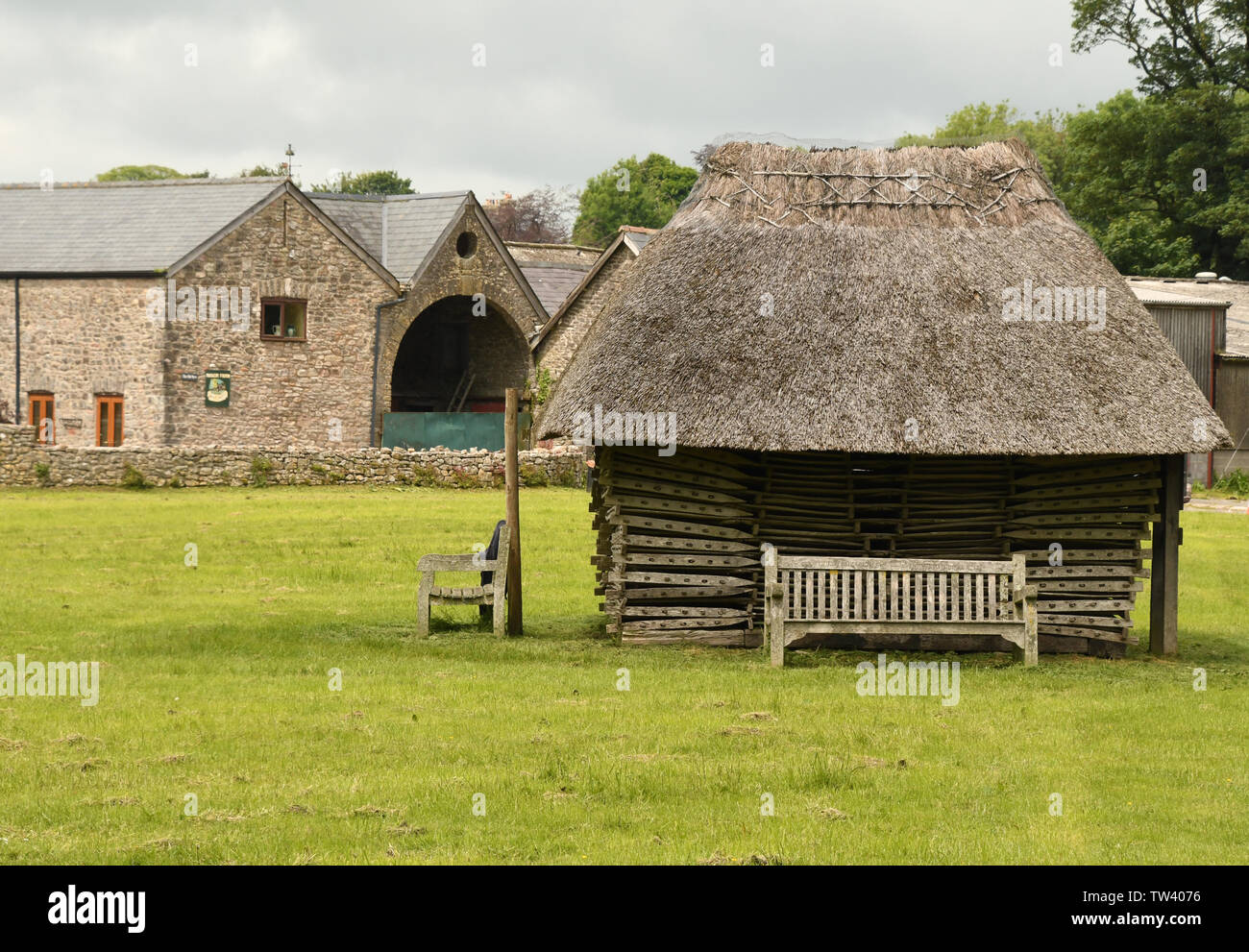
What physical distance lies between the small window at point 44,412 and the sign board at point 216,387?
424 centimetres

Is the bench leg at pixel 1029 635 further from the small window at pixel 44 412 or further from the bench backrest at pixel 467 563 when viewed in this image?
the small window at pixel 44 412

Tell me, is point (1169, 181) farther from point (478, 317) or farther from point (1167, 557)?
point (1167, 557)

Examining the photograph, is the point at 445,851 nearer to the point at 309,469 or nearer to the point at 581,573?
the point at 581,573

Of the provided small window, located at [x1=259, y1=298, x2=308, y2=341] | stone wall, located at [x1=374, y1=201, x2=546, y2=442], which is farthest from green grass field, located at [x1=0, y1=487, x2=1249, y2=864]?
stone wall, located at [x1=374, y1=201, x2=546, y2=442]

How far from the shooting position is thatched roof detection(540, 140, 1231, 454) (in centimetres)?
1545

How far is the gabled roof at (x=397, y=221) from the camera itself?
44.0 meters

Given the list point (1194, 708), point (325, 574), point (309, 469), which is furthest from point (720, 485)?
point (309, 469)

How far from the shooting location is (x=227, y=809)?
8.90 metres

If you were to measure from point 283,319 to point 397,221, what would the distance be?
6.18 m

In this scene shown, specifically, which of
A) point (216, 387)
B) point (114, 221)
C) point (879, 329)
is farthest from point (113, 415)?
point (879, 329)

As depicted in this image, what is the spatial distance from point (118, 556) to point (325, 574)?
3.74 m

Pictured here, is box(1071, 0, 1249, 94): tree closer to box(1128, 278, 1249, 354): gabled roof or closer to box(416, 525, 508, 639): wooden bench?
box(1128, 278, 1249, 354): gabled roof

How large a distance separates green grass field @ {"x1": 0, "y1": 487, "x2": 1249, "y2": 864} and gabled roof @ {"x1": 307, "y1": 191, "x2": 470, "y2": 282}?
25099 millimetres

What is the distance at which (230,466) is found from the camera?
35.1m
